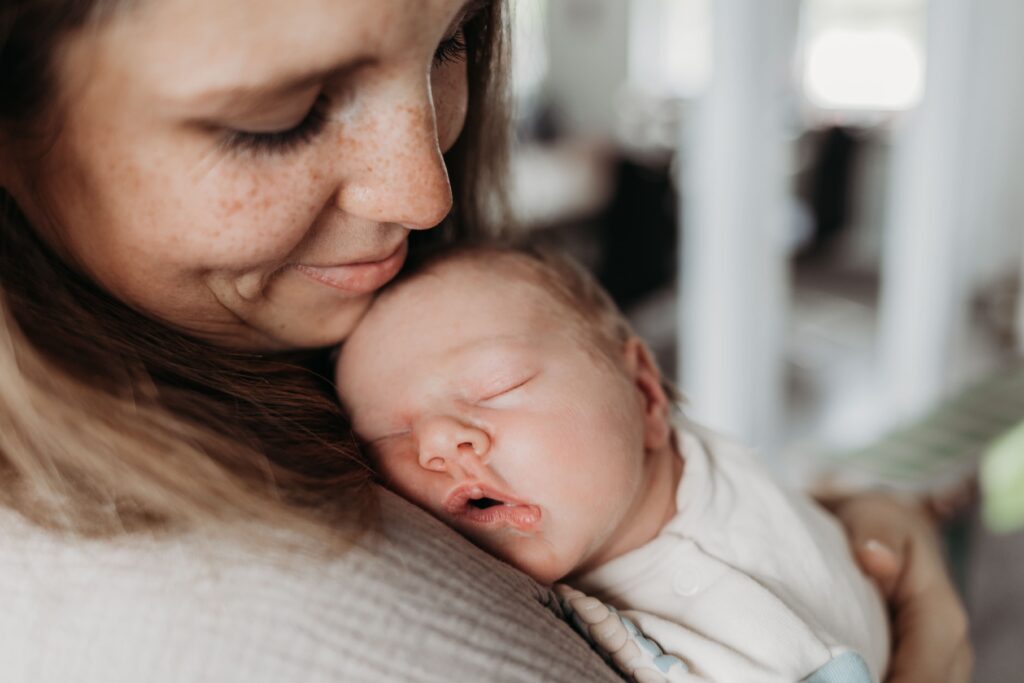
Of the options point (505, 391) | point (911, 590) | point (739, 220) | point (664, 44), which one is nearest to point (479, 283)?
point (505, 391)

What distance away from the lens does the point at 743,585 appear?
0.87m

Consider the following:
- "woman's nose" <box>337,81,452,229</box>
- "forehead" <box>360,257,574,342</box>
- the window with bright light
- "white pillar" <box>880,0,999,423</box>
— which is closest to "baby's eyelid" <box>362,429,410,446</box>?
"forehead" <box>360,257,574,342</box>

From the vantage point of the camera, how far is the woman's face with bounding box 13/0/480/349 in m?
0.56

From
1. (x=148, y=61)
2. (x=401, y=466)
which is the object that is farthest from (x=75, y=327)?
(x=401, y=466)

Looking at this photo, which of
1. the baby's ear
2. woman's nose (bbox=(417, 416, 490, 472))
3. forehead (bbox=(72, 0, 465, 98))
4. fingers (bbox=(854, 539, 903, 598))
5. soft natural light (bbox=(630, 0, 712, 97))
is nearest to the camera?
forehead (bbox=(72, 0, 465, 98))

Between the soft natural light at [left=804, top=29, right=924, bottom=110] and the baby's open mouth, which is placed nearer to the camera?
the baby's open mouth

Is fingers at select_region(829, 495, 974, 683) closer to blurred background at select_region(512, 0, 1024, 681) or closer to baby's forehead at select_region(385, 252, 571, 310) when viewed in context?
blurred background at select_region(512, 0, 1024, 681)

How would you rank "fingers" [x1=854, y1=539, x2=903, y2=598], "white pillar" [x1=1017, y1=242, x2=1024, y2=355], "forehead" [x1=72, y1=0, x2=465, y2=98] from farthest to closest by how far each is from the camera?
"white pillar" [x1=1017, y1=242, x2=1024, y2=355], "fingers" [x1=854, y1=539, x2=903, y2=598], "forehead" [x1=72, y1=0, x2=465, y2=98]

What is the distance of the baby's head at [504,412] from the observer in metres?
0.80

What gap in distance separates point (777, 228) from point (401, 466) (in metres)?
2.16

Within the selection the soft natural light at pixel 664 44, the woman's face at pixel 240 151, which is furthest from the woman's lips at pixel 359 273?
the soft natural light at pixel 664 44

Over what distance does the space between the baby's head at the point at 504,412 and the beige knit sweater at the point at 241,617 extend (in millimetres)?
179

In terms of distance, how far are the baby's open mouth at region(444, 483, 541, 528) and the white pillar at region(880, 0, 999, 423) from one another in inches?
104

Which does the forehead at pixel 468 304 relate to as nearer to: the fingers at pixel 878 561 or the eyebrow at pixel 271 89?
the eyebrow at pixel 271 89
